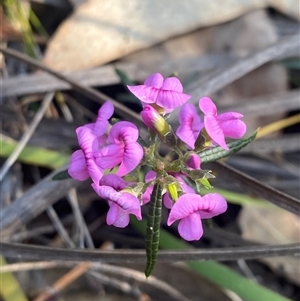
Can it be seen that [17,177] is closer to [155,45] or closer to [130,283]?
[130,283]

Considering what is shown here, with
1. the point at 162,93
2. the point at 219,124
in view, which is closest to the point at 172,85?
the point at 162,93

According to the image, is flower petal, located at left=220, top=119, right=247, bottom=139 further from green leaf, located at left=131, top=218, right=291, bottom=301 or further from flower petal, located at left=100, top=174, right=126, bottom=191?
green leaf, located at left=131, top=218, right=291, bottom=301

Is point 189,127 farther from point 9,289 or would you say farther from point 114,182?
point 9,289

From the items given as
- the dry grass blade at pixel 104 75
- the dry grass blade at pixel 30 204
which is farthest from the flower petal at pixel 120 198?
the dry grass blade at pixel 104 75

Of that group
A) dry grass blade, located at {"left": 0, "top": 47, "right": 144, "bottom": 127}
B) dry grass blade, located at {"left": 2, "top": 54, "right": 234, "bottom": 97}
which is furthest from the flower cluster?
dry grass blade, located at {"left": 2, "top": 54, "right": 234, "bottom": 97}

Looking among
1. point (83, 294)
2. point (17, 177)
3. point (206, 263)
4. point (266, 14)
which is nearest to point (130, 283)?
point (83, 294)

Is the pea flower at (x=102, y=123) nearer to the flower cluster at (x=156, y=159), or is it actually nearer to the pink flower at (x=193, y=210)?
the flower cluster at (x=156, y=159)
